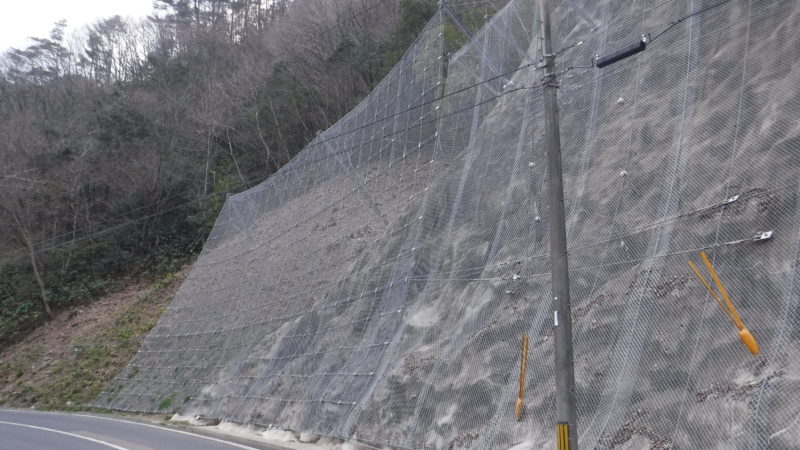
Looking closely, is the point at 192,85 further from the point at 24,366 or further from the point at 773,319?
the point at 773,319

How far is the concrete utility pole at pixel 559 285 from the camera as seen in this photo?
7.36 meters

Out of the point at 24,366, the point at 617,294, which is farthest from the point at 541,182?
the point at 24,366

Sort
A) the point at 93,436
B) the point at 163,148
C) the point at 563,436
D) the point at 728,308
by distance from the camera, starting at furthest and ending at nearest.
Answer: the point at 163,148
the point at 93,436
the point at 728,308
the point at 563,436

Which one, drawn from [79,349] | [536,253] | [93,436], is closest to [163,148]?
[79,349]

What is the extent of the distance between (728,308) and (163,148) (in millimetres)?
35918

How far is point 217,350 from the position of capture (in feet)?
67.2

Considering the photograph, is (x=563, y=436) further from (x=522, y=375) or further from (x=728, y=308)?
(x=522, y=375)

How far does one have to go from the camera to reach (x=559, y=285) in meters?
7.65

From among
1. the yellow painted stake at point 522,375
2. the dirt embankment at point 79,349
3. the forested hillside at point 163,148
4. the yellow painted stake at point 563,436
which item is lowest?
the yellow painted stake at point 563,436

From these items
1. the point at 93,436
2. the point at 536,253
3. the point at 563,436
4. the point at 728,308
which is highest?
the point at 536,253

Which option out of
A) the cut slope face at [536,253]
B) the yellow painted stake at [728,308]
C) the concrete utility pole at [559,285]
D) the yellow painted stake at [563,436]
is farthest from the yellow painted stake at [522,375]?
the yellow painted stake at [728,308]

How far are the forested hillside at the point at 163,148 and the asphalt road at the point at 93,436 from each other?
13.3 meters

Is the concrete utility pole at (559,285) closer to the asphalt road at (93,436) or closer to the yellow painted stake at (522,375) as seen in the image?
the yellow painted stake at (522,375)

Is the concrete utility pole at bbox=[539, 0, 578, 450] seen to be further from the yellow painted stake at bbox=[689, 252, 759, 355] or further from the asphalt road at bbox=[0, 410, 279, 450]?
the asphalt road at bbox=[0, 410, 279, 450]
